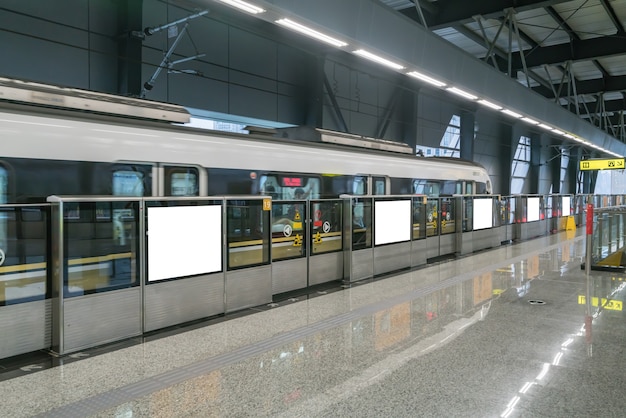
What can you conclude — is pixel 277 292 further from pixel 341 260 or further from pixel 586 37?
pixel 586 37

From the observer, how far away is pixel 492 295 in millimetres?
6906

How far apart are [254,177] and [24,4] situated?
205 inches

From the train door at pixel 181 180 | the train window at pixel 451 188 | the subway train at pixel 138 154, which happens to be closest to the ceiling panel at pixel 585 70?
the train window at pixel 451 188

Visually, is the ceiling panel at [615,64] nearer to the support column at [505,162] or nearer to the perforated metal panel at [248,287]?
the support column at [505,162]

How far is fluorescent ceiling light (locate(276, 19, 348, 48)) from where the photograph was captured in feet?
18.0

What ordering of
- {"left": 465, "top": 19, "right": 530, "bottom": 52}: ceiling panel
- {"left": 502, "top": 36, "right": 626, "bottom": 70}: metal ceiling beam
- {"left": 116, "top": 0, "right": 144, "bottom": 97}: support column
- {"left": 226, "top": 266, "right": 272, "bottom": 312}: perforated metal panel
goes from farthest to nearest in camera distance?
{"left": 465, "top": 19, "right": 530, "bottom": 52}: ceiling panel < {"left": 502, "top": 36, "right": 626, "bottom": 70}: metal ceiling beam < {"left": 116, "top": 0, "right": 144, "bottom": 97}: support column < {"left": 226, "top": 266, "right": 272, "bottom": 312}: perforated metal panel

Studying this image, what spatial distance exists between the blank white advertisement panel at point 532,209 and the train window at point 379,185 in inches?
309

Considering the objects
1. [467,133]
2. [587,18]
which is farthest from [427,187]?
[467,133]

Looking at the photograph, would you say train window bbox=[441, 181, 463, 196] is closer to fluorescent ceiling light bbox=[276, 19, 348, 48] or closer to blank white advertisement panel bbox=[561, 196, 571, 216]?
fluorescent ceiling light bbox=[276, 19, 348, 48]

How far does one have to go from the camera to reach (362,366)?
13.4 ft

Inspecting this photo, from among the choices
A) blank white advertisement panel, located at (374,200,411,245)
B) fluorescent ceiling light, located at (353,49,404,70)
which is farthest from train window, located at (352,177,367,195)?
fluorescent ceiling light, located at (353,49,404,70)

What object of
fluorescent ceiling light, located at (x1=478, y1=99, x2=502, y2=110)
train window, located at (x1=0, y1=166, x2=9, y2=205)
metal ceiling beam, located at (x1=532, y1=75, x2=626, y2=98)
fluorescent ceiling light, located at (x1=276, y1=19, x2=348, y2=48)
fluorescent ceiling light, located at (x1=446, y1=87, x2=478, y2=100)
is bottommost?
train window, located at (x1=0, y1=166, x2=9, y2=205)

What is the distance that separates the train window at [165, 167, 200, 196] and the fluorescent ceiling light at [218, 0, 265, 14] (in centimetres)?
211

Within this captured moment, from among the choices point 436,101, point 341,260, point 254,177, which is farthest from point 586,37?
point 254,177
